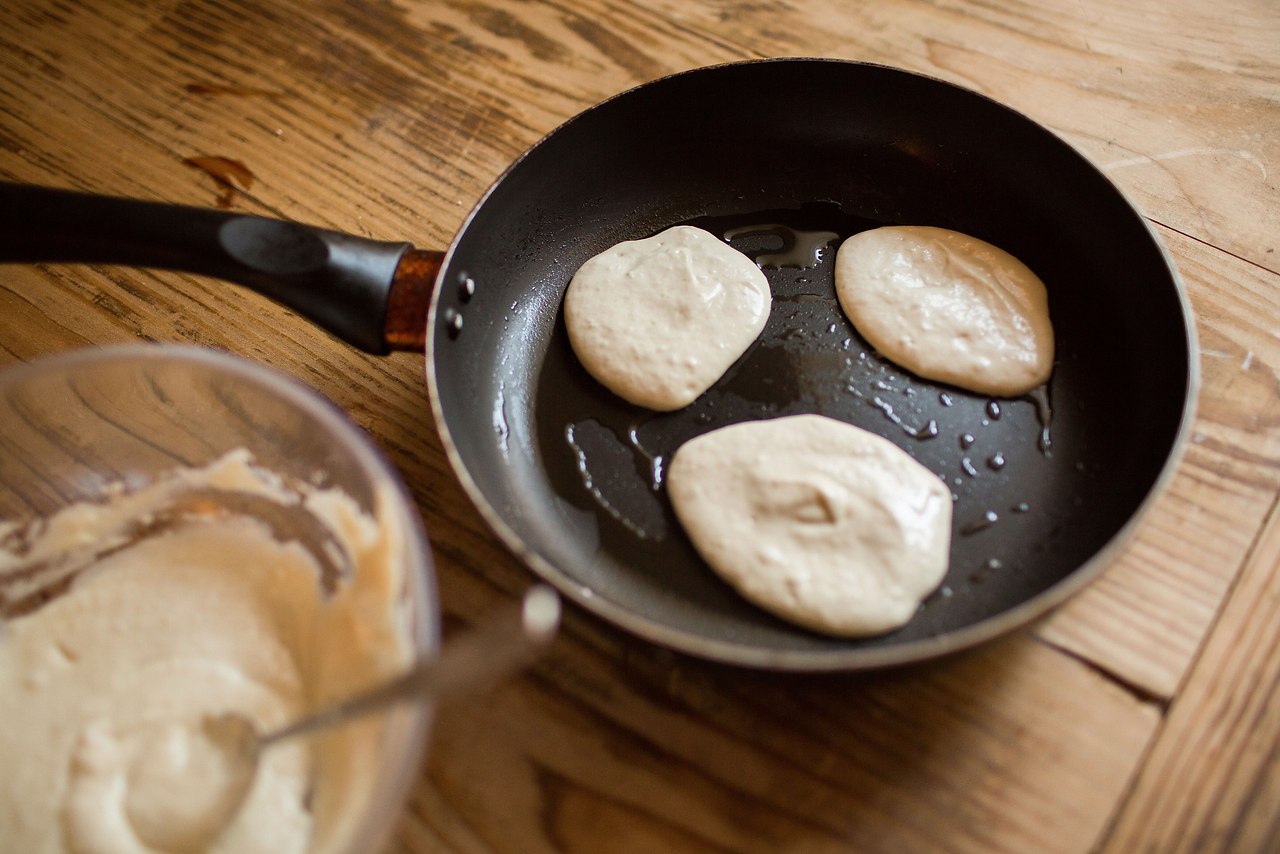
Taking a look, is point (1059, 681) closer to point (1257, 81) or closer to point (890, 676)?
point (890, 676)

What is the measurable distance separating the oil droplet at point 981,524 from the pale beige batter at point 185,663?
494mm

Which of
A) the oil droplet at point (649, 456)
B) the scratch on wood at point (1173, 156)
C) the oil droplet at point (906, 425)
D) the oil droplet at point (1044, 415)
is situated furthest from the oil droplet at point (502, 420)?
the scratch on wood at point (1173, 156)

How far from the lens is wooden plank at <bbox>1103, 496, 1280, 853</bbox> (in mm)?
709

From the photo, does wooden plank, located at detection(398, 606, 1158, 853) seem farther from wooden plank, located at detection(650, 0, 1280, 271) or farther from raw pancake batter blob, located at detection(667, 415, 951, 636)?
wooden plank, located at detection(650, 0, 1280, 271)

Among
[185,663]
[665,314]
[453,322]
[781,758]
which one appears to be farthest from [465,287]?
[781,758]

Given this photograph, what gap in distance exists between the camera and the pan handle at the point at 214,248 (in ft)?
2.50

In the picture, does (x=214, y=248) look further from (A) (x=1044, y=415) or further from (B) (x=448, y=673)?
(A) (x=1044, y=415)

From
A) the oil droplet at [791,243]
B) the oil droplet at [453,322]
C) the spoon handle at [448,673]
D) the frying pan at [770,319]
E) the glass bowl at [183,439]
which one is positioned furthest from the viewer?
the oil droplet at [791,243]

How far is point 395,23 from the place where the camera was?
3.97 feet

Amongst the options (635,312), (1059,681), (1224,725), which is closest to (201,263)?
(635,312)

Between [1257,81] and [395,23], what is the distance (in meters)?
1.03

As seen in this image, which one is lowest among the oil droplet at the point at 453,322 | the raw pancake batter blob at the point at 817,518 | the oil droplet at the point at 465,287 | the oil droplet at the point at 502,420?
the oil droplet at the point at 502,420

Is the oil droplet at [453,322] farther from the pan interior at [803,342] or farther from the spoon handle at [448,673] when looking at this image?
the spoon handle at [448,673]

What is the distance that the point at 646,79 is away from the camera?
116 centimetres
